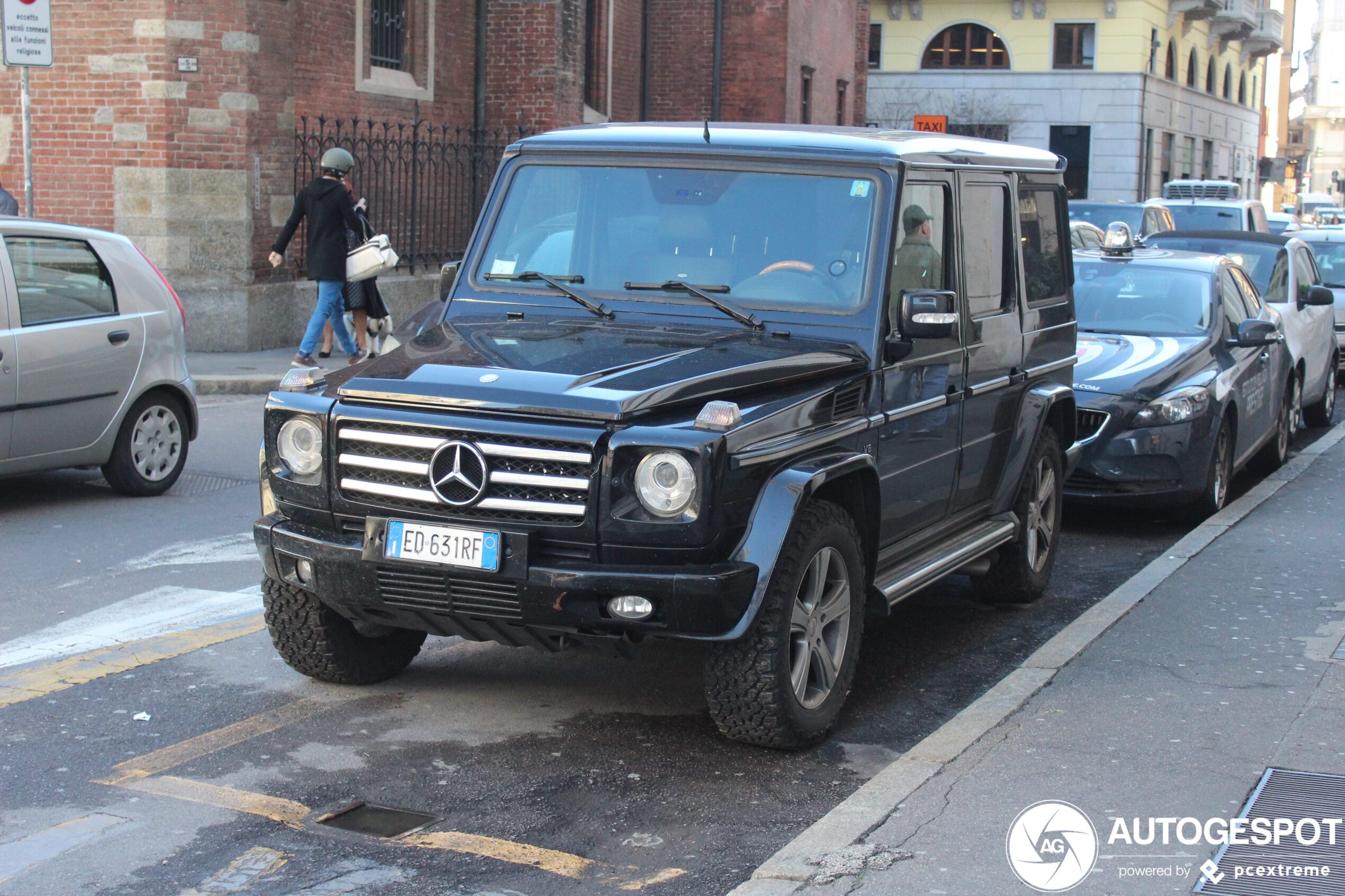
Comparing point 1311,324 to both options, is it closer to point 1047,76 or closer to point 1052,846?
point 1052,846

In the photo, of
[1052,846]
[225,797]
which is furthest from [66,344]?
[1052,846]

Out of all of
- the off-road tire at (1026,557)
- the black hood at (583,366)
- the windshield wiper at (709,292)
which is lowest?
the off-road tire at (1026,557)

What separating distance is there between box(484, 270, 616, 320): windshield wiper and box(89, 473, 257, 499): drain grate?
4529mm

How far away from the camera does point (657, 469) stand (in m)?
4.66

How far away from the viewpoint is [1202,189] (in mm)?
37031

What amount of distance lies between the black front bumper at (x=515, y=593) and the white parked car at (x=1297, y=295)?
30.9ft

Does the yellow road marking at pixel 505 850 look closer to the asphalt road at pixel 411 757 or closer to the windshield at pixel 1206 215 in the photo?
the asphalt road at pixel 411 757

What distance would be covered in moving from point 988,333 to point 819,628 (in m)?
2.03

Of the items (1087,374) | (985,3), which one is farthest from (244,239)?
(985,3)

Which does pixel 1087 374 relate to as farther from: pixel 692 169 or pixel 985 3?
pixel 985 3

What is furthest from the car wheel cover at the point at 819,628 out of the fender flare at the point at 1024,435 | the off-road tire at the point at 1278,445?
the off-road tire at the point at 1278,445

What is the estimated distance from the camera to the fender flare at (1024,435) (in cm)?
709

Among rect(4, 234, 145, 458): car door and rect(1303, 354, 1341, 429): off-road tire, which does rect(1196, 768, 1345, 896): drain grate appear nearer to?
rect(4, 234, 145, 458): car door

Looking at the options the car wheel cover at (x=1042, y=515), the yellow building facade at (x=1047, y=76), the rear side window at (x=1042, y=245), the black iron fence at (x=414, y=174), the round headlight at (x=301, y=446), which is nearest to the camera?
the round headlight at (x=301, y=446)
